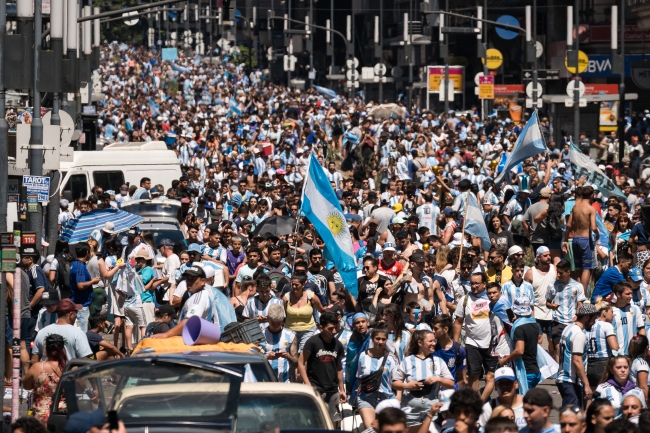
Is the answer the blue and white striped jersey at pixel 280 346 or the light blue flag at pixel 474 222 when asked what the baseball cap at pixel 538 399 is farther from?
the light blue flag at pixel 474 222

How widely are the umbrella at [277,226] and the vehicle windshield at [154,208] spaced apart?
313 centimetres

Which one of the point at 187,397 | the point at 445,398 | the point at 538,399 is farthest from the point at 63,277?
the point at 538,399

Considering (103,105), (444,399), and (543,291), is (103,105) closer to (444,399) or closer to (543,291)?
(543,291)

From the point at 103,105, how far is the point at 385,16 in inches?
971

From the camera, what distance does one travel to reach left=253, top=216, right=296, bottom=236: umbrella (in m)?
20.2

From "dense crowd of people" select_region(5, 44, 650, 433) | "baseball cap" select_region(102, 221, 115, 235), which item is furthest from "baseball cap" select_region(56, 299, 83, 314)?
"baseball cap" select_region(102, 221, 115, 235)

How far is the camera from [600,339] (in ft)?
39.5

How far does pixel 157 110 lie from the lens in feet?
196

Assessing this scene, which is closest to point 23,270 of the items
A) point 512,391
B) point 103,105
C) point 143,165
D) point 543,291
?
point 543,291

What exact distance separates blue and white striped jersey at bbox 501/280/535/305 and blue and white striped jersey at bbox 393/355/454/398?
262 centimetres

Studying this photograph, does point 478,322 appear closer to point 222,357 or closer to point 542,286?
point 542,286

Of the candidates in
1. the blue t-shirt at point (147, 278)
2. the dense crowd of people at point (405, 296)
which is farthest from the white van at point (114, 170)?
the blue t-shirt at point (147, 278)

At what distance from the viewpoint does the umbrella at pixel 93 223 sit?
1909cm

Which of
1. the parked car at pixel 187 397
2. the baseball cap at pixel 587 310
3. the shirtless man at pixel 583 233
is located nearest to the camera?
the parked car at pixel 187 397
